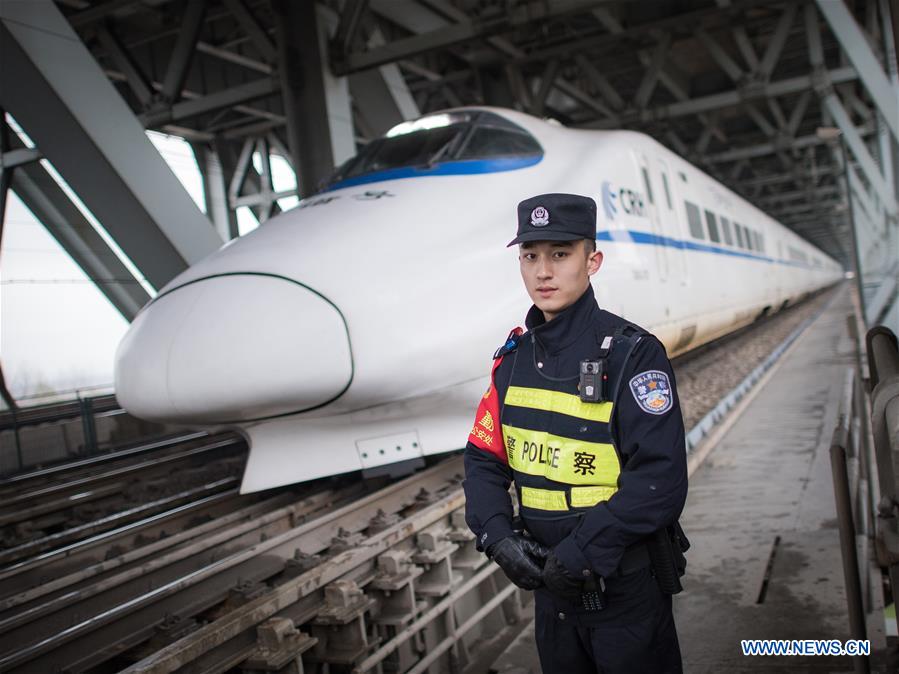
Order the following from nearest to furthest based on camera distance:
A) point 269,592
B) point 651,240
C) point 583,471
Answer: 1. point 583,471
2. point 269,592
3. point 651,240

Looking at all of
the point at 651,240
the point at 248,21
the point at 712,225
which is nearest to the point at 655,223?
the point at 651,240

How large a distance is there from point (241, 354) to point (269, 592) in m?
1.10

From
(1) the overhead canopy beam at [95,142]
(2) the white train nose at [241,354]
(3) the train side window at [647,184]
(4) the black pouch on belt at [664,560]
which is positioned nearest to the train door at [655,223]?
(3) the train side window at [647,184]

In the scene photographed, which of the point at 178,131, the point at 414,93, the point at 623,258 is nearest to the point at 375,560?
the point at 623,258

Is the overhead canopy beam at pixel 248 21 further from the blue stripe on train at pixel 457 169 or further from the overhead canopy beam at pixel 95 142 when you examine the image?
the blue stripe on train at pixel 457 169

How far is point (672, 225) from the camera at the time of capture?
693cm

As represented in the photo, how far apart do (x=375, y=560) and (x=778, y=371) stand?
7.69 meters

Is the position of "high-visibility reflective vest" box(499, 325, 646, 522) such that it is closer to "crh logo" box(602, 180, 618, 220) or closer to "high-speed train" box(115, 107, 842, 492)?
"high-speed train" box(115, 107, 842, 492)

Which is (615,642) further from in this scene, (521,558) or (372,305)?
(372,305)

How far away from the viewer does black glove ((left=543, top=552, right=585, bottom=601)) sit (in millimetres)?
1653

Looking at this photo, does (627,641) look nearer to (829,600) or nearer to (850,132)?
(829,600)

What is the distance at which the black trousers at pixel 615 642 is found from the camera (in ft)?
5.69

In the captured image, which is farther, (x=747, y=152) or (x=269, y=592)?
(x=747, y=152)

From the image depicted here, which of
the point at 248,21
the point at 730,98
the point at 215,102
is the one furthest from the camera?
the point at 730,98
